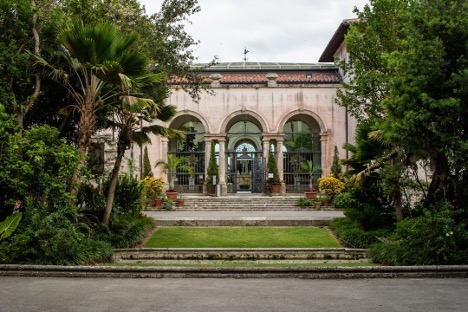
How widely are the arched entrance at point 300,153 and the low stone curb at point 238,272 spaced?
18.8m

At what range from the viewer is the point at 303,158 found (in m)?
28.1

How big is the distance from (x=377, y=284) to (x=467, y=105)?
407cm

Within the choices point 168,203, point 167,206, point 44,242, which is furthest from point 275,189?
point 44,242

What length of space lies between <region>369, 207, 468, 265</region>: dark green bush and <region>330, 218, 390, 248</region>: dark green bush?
8.23ft

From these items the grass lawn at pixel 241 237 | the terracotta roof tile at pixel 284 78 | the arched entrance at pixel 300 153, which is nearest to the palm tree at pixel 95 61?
the grass lawn at pixel 241 237

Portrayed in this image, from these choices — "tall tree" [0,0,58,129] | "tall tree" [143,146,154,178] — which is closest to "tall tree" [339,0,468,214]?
"tall tree" [0,0,58,129]

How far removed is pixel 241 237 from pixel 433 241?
5903mm

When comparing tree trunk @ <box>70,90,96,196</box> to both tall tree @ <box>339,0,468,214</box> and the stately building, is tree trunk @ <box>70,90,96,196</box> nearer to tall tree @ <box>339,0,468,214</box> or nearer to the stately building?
tall tree @ <box>339,0,468,214</box>

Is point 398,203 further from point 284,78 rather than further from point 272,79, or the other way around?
point 284,78

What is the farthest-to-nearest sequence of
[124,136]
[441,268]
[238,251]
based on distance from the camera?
1. [124,136]
2. [238,251]
3. [441,268]

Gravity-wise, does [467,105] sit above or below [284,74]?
below

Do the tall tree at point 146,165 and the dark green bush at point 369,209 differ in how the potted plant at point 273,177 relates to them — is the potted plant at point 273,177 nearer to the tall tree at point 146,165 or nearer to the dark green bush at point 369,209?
the tall tree at point 146,165

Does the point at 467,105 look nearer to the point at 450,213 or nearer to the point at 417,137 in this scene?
the point at 417,137

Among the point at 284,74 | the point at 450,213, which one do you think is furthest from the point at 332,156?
the point at 450,213
